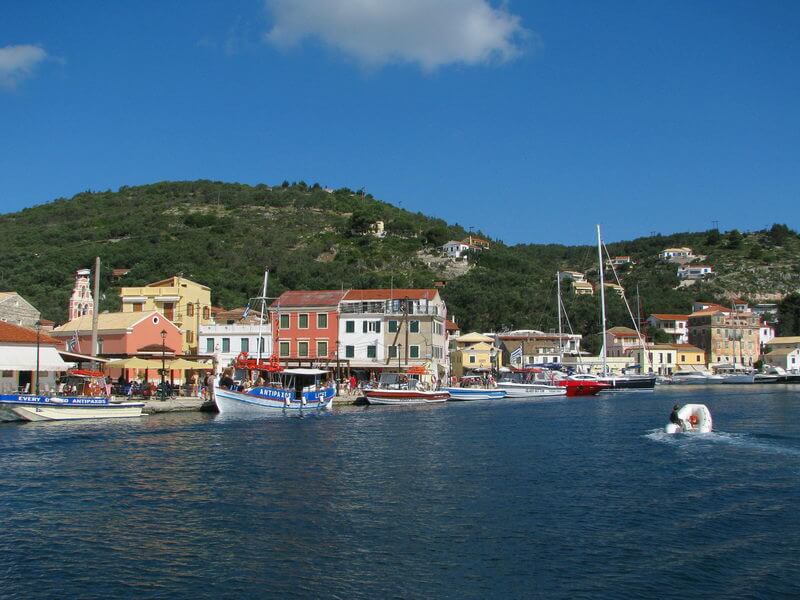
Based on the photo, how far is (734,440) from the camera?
36.3 metres

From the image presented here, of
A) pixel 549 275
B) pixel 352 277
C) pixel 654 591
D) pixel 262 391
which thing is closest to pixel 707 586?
pixel 654 591

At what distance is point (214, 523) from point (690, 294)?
163m

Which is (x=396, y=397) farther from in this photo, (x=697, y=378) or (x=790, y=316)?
(x=790, y=316)

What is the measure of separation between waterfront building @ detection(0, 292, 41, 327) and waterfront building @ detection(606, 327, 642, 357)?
285 feet

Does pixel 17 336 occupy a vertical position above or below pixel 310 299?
below

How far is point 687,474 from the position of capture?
1073 inches

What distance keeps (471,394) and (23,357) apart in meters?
38.2

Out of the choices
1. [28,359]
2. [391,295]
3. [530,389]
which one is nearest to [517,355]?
[530,389]

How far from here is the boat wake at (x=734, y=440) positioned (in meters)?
33.5

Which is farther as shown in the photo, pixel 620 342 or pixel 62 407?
pixel 620 342

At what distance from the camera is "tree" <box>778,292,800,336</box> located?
148875mm

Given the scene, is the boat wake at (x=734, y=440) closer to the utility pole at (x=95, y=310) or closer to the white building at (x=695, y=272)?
the utility pole at (x=95, y=310)

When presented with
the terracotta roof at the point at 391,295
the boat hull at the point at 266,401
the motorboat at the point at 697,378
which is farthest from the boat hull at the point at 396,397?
the motorboat at the point at 697,378

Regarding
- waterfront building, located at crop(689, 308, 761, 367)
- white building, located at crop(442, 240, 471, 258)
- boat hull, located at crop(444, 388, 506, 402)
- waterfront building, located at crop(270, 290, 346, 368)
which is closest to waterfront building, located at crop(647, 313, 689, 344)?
waterfront building, located at crop(689, 308, 761, 367)
